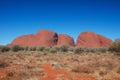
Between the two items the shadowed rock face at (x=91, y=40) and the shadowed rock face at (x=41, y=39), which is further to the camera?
the shadowed rock face at (x=41, y=39)

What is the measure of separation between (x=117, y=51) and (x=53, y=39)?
5172 centimetres

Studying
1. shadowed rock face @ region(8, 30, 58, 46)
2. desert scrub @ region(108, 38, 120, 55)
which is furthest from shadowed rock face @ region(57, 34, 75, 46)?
desert scrub @ region(108, 38, 120, 55)

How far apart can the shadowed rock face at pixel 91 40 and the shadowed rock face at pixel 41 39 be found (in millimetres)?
9964

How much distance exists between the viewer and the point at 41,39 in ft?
233

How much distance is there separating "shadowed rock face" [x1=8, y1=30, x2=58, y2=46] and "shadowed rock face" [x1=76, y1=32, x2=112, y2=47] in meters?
9.96

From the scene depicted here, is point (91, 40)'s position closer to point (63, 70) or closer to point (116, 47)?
point (116, 47)

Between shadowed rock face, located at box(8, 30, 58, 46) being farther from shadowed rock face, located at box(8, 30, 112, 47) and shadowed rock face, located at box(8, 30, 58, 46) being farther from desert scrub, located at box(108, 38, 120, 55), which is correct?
desert scrub, located at box(108, 38, 120, 55)

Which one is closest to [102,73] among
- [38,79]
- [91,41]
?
[38,79]

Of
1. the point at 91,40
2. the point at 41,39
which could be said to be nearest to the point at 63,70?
the point at 91,40

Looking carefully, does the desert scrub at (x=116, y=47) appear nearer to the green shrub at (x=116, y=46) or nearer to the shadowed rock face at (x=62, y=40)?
the green shrub at (x=116, y=46)

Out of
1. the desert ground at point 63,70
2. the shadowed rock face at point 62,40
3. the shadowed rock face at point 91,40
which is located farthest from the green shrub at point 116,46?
the shadowed rock face at point 62,40

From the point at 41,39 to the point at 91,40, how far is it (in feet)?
62.6

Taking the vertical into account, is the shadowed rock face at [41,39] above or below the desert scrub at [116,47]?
above

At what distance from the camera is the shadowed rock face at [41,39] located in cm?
7050
